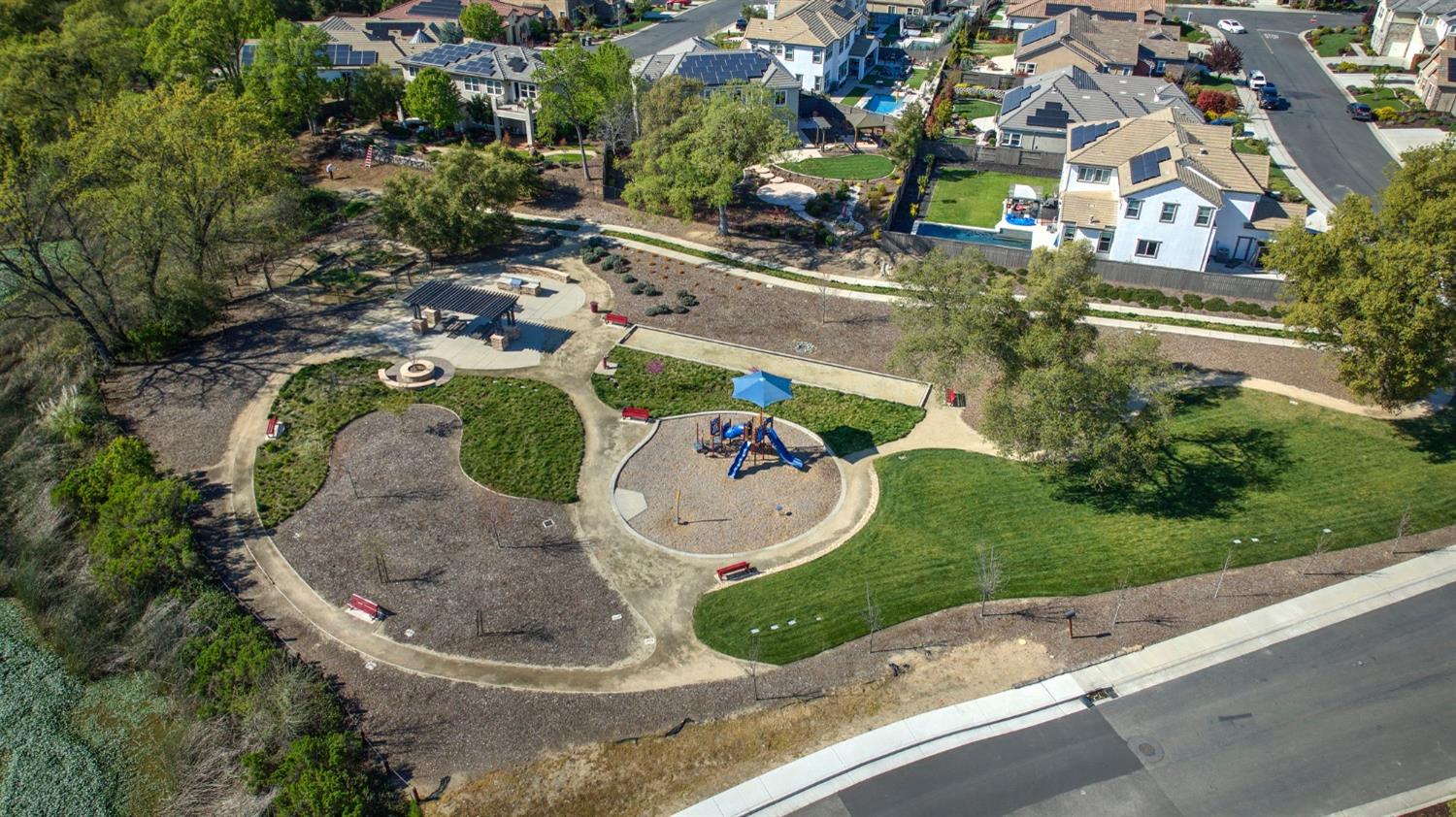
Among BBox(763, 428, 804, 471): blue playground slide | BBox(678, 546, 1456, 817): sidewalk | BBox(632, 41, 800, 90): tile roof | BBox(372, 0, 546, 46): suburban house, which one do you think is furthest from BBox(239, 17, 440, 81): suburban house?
BBox(678, 546, 1456, 817): sidewalk

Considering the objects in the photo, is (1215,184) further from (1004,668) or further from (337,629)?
(337,629)

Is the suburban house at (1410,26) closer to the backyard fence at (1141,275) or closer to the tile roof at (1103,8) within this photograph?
the tile roof at (1103,8)

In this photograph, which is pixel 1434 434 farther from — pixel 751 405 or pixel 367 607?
pixel 367 607

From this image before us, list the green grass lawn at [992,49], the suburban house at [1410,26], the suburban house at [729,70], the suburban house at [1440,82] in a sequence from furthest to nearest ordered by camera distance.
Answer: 1. the green grass lawn at [992,49]
2. the suburban house at [1410,26]
3. the suburban house at [1440,82]
4. the suburban house at [729,70]

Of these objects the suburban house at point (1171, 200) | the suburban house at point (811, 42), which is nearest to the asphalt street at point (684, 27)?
the suburban house at point (811, 42)

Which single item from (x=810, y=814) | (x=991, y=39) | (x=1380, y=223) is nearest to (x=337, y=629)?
(x=810, y=814)

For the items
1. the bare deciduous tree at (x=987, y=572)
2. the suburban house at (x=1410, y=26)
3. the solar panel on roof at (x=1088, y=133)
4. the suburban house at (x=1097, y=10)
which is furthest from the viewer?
the suburban house at (x=1097, y=10)
